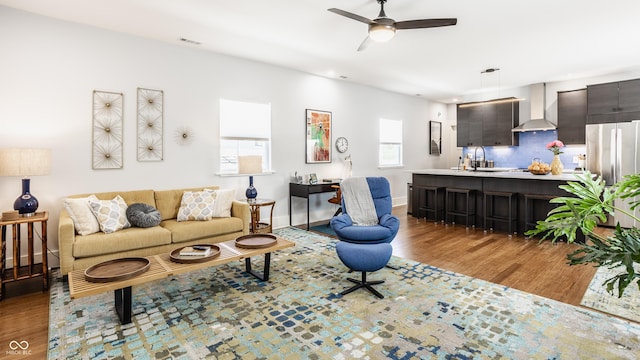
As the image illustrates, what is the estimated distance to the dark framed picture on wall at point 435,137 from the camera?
9.37 metres

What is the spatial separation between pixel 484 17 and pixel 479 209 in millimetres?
3372

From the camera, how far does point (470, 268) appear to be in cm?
380

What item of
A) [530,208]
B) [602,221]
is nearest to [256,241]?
[602,221]

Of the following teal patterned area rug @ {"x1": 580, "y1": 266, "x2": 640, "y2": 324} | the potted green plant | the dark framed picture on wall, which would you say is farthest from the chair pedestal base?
the dark framed picture on wall

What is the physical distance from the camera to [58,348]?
2.24 meters

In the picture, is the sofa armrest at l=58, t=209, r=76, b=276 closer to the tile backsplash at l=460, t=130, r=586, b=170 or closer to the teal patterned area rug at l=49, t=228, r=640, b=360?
the teal patterned area rug at l=49, t=228, r=640, b=360

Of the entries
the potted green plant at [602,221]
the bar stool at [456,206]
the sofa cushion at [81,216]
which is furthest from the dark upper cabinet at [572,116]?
the sofa cushion at [81,216]

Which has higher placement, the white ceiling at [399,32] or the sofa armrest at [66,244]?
the white ceiling at [399,32]

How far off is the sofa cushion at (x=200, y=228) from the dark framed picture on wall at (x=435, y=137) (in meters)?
6.70

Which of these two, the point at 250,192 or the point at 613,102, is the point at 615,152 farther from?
the point at 250,192

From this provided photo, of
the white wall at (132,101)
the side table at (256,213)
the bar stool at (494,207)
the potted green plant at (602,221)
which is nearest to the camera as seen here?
the potted green plant at (602,221)

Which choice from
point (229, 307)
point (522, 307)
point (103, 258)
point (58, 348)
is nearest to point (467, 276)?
point (522, 307)

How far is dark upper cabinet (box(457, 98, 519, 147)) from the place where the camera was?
8.00 m

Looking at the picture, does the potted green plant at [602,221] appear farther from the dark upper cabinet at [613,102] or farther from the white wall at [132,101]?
the dark upper cabinet at [613,102]
